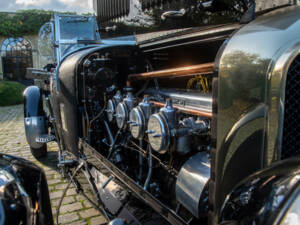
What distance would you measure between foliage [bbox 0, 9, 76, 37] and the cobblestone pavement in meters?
12.9

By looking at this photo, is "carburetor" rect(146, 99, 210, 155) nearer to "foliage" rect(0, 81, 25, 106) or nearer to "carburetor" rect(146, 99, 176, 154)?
"carburetor" rect(146, 99, 176, 154)

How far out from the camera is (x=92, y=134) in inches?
113

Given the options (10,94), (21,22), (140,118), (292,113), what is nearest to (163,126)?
(140,118)

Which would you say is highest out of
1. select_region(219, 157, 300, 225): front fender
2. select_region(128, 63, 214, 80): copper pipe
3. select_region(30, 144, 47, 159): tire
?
select_region(128, 63, 214, 80): copper pipe

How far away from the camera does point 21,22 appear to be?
18234 millimetres

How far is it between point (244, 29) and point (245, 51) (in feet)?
0.41

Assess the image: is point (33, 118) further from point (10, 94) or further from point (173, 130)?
point (10, 94)

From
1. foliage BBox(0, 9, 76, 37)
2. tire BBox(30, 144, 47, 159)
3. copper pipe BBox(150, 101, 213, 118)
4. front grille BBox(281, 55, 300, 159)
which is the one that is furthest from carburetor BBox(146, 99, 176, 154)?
foliage BBox(0, 9, 76, 37)

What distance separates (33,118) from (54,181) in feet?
3.48

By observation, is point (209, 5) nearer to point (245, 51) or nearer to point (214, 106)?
point (245, 51)

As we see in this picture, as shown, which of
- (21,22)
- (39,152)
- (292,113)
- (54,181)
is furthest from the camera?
(21,22)

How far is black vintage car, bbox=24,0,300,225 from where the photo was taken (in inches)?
43.7

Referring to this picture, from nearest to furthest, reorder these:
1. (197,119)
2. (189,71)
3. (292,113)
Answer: (292,113) < (189,71) < (197,119)

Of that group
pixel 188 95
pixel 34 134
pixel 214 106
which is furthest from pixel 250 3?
pixel 34 134
